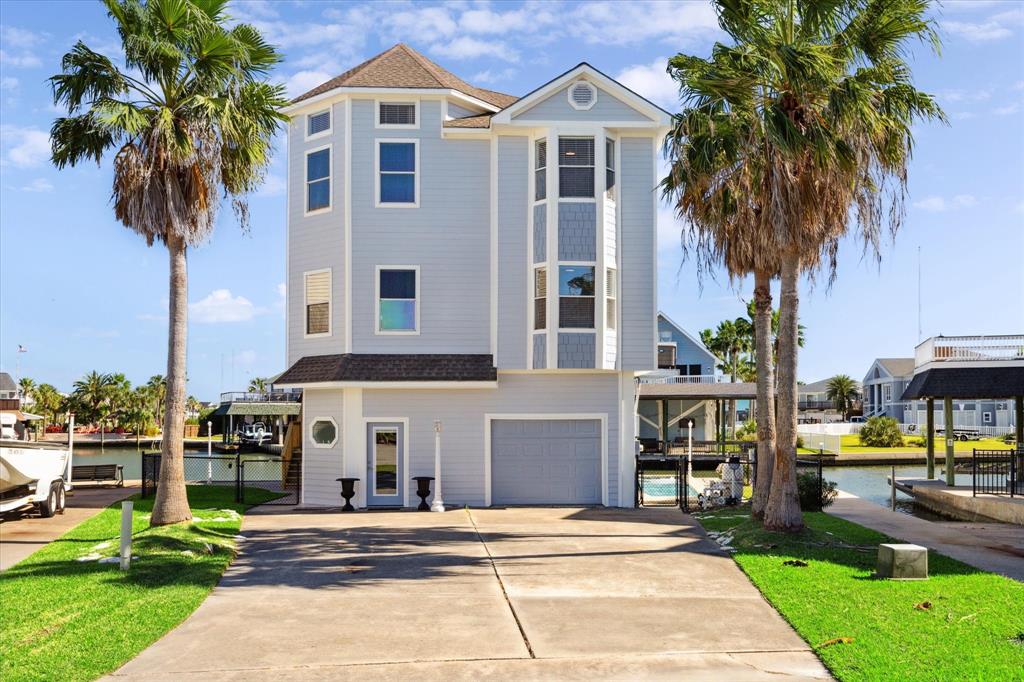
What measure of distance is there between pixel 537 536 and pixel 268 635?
7.57 metres

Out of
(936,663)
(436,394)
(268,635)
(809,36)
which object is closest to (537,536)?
(436,394)

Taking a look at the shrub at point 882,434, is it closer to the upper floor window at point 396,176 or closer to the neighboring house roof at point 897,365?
the neighboring house roof at point 897,365

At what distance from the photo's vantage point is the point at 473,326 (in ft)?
74.3

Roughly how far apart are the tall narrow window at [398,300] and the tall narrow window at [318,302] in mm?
1409

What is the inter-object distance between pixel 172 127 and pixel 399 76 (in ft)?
23.3

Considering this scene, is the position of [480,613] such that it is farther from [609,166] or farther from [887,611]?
[609,166]

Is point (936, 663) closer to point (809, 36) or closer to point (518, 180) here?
point (809, 36)

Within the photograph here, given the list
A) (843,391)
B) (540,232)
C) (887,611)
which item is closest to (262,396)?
(540,232)

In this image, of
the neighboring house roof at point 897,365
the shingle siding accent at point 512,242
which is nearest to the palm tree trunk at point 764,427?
the shingle siding accent at point 512,242

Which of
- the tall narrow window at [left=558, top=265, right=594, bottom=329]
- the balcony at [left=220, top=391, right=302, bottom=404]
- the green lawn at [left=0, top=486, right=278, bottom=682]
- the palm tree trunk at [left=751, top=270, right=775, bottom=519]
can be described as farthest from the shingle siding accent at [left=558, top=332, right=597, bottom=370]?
the balcony at [left=220, top=391, right=302, bottom=404]

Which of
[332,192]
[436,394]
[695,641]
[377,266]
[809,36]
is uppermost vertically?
[809,36]

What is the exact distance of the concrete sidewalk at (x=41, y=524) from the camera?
15844 mm

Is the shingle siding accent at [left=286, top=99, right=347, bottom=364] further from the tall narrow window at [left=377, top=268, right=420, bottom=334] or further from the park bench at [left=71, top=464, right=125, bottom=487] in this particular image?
the park bench at [left=71, top=464, right=125, bottom=487]

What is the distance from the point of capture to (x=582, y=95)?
2212 centimetres
